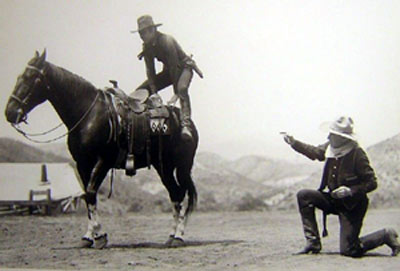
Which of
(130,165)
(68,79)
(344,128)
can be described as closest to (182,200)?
(130,165)

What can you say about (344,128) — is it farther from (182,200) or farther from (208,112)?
(208,112)

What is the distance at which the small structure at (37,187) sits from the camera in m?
6.87

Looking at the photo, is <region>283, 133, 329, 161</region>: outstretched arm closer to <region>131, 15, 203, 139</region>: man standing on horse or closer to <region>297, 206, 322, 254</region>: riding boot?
<region>297, 206, 322, 254</region>: riding boot

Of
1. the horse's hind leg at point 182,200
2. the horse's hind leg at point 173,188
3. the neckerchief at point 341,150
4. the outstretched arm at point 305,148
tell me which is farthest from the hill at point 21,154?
the neckerchief at point 341,150

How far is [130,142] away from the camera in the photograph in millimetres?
4727

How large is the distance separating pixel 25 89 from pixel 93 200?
38.8 inches

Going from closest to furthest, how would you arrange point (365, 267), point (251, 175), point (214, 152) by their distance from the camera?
point (365, 267)
point (214, 152)
point (251, 175)

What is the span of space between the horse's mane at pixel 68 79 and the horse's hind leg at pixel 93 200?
592 mm

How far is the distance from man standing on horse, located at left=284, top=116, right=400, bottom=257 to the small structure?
11.6 ft

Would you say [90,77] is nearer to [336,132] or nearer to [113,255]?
[113,255]

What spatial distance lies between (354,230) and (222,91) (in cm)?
196

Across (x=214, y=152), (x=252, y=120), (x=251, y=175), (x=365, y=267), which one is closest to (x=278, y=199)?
(x=251, y=175)

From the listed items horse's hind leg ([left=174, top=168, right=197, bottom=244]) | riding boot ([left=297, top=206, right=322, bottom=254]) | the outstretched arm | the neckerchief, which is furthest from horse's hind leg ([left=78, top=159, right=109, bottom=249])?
the neckerchief

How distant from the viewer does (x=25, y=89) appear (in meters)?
4.44
